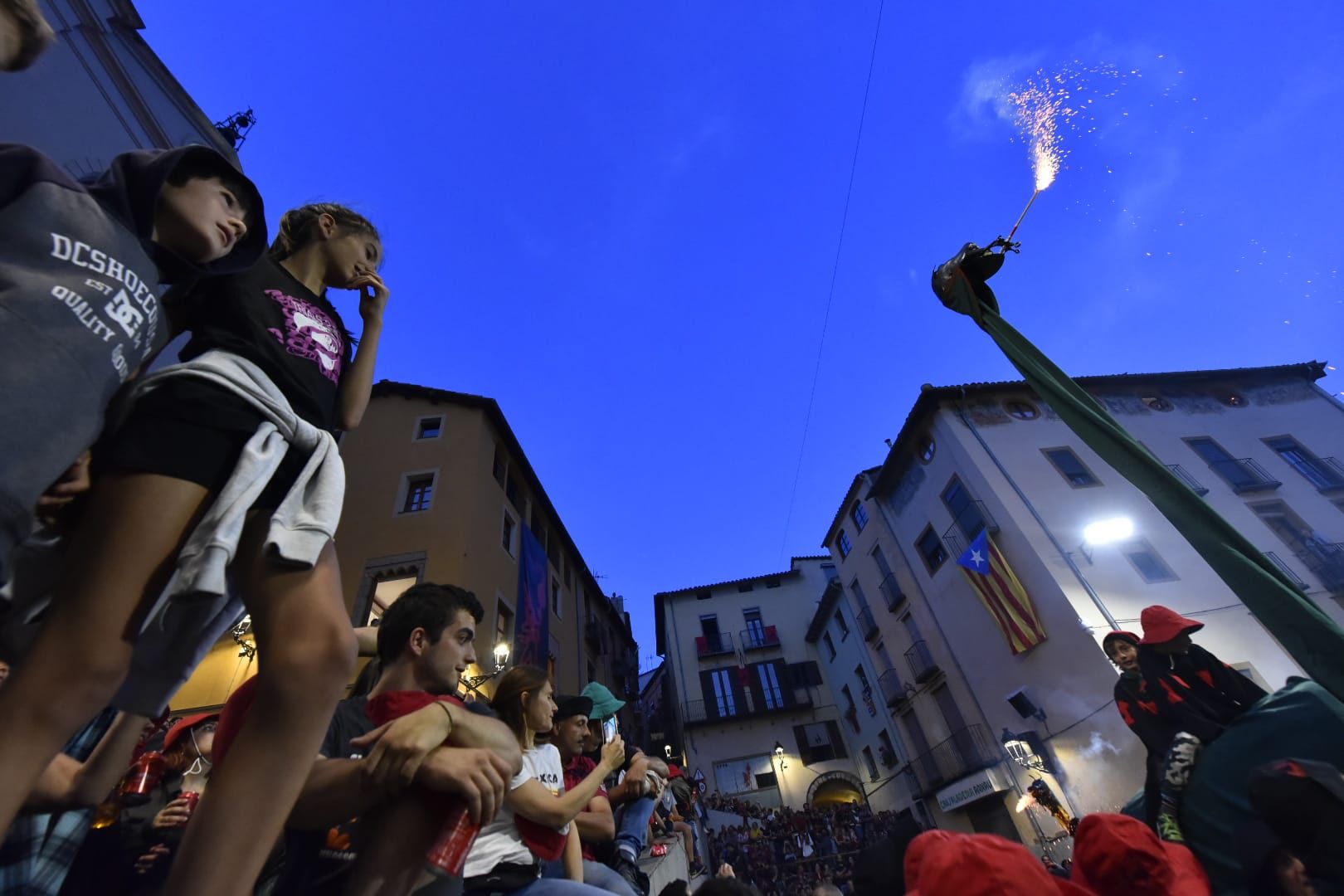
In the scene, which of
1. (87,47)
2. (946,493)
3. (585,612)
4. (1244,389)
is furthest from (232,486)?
(1244,389)

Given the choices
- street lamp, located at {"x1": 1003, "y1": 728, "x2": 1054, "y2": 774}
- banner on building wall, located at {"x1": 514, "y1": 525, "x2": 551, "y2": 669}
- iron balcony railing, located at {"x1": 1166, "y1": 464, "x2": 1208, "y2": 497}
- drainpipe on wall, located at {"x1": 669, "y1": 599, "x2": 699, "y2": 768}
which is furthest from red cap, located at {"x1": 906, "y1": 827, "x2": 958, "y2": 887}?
drainpipe on wall, located at {"x1": 669, "y1": 599, "x2": 699, "y2": 768}

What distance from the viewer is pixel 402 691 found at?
1.91 m

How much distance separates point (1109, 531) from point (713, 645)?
20265 mm

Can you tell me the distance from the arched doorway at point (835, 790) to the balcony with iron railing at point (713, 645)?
7195 mm

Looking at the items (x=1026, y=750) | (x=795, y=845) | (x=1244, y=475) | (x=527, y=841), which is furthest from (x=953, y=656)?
(x=527, y=841)

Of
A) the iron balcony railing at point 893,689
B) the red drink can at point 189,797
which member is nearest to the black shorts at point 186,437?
the red drink can at point 189,797

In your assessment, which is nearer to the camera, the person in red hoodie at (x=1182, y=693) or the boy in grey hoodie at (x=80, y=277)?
the boy in grey hoodie at (x=80, y=277)

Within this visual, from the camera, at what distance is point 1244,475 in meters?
17.2

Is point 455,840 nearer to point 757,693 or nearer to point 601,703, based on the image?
point 601,703

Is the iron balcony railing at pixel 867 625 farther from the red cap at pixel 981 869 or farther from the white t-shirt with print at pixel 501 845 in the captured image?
the white t-shirt with print at pixel 501 845

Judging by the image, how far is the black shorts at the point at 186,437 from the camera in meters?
1.12

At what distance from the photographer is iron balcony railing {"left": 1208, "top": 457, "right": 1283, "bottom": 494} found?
54.7 ft

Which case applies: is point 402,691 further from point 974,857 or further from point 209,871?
point 974,857

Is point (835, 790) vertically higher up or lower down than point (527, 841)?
higher up
